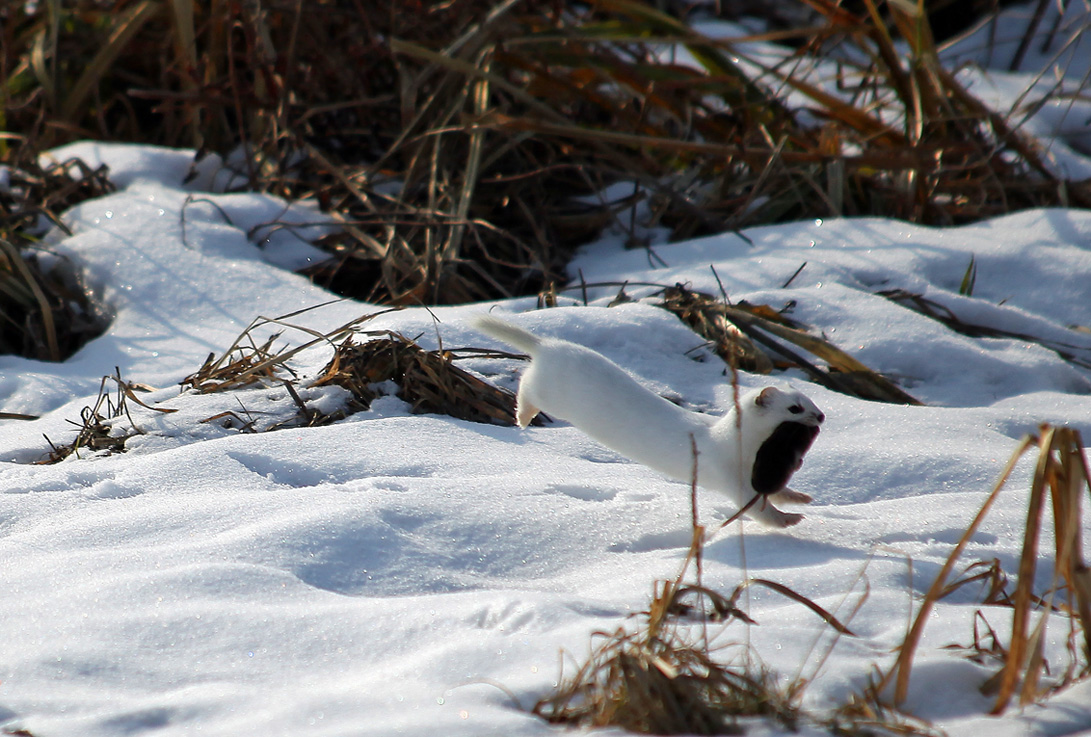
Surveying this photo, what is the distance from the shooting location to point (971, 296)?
3902 millimetres

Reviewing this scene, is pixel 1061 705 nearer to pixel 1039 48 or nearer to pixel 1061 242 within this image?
pixel 1061 242

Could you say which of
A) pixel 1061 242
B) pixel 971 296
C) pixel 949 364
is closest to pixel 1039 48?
pixel 1061 242

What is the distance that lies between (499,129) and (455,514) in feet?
8.69

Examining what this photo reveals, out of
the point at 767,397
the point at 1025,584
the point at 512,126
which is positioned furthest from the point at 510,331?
the point at 512,126

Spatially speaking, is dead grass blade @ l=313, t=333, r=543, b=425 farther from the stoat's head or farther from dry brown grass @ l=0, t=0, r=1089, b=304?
dry brown grass @ l=0, t=0, r=1089, b=304

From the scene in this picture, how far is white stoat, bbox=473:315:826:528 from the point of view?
205cm

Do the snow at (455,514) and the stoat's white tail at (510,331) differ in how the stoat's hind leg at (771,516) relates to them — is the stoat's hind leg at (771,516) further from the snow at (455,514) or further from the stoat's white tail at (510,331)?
the stoat's white tail at (510,331)

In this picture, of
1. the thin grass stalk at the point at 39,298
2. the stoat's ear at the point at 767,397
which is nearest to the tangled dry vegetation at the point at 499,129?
the thin grass stalk at the point at 39,298

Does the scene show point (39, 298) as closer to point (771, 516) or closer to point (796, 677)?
point (771, 516)

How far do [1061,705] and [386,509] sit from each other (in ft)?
4.17

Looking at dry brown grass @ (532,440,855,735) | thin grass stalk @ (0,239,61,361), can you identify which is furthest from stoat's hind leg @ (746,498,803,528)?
thin grass stalk @ (0,239,61,361)

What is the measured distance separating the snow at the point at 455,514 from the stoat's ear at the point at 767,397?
0.30m

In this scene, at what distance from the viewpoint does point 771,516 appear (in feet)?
6.70

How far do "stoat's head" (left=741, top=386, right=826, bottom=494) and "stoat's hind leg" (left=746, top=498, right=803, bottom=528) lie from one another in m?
0.03
